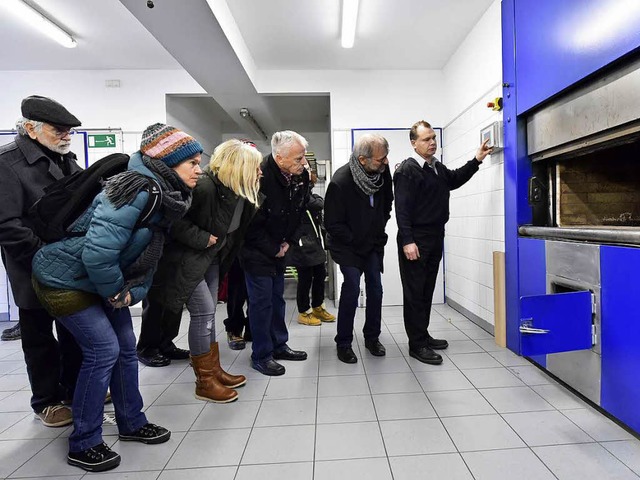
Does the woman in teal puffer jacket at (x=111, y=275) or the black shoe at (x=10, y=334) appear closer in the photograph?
the woman in teal puffer jacket at (x=111, y=275)

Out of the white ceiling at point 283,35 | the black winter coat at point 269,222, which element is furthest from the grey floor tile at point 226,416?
the white ceiling at point 283,35

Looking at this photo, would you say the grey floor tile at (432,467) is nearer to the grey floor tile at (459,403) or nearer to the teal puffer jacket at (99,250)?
the grey floor tile at (459,403)

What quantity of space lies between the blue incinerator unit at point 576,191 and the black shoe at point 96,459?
189 cm

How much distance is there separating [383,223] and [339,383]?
111cm

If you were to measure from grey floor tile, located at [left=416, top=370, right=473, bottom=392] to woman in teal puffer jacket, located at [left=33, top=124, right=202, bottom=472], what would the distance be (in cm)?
145

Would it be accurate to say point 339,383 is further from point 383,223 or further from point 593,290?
point 593,290

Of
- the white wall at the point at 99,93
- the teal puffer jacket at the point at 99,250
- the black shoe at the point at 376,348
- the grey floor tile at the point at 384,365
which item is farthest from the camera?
the white wall at the point at 99,93

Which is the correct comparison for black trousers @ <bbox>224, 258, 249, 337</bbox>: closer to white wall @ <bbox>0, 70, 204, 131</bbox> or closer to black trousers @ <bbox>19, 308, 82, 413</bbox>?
black trousers @ <bbox>19, 308, 82, 413</bbox>

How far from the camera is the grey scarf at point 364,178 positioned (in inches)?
98.5

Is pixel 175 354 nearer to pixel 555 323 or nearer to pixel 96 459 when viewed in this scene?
pixel 96 459

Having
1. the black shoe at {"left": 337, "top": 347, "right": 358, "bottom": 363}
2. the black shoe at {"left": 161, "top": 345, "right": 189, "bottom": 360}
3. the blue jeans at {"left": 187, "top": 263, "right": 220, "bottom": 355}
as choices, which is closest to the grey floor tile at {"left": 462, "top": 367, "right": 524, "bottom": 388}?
the black shoe at {"left": 337, "top": 347, "right": 358, "bottom": 363}

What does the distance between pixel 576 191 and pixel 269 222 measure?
6.19ft

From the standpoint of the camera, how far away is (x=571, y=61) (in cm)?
187

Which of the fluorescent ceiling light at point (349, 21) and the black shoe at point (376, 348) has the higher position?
the fluorescent ceiling light at point (349, 21)
